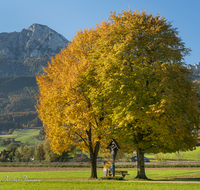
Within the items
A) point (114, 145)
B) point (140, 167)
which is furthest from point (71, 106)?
point (140, 167)

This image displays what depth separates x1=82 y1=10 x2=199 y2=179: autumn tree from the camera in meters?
19.1

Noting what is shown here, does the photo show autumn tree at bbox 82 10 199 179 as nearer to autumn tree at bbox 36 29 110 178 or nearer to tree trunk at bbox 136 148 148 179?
tree trunk at bbox 136 148 148 179

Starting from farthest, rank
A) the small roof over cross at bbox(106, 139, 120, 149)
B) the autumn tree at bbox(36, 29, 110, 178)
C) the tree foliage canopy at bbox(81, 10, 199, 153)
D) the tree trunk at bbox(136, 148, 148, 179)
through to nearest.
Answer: the tree trunk at bbox(136, 148, 148, 179) → the autumn tree at bbox(36, 29, 110, 178) → the small roof over cross at bbox(106, 139, 120, 149) → the tree foliage canopy at bbox(81, 10, 199, 153)

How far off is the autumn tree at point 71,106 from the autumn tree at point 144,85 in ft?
3.82

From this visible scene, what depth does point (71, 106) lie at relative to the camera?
70.1 feet

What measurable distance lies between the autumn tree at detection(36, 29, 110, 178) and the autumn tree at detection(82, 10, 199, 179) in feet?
3.82

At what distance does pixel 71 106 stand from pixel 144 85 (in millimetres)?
7150

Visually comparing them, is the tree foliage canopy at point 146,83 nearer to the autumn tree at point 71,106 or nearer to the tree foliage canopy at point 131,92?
the tree foliage canopy at point 131,92

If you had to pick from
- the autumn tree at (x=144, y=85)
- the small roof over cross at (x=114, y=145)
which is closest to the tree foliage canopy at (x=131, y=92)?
the autumn tree at (x=144, y=85)

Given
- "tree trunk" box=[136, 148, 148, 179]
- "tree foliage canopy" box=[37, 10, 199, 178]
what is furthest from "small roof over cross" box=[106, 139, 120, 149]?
"tree trunk" box=[136, 148, 148, 179]

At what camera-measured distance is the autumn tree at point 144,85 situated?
62.6ft

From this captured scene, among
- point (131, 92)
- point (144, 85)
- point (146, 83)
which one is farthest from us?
point (146, 83)

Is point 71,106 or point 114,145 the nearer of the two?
point 114,145

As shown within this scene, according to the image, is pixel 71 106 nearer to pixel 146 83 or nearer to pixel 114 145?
pixel 114 145
